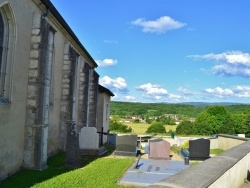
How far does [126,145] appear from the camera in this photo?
14.8 meters

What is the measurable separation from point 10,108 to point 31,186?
2.36 metres

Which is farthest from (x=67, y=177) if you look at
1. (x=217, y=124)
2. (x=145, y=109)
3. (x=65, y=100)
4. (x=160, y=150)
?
(x=145, y=109)

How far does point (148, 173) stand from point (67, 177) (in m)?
2.81

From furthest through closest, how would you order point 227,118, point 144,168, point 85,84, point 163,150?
point 227,118 → point 85,84 → point 163,150 → point 144,168

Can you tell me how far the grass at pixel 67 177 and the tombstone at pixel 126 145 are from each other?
12.3ft

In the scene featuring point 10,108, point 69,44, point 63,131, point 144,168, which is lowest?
point 144,168

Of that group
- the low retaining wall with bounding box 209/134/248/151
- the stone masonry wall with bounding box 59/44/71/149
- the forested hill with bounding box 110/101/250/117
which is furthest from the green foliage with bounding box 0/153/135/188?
the forested hill with bounding box 110/101/250/117

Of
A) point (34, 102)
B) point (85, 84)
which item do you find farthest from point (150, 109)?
point (34, 102)

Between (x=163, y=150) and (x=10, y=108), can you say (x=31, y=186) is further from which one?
(x=163, y=150)

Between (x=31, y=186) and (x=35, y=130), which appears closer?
(x=31, y=186)

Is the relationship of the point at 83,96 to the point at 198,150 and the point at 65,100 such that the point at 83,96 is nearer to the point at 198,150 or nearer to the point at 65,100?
the point at 65,100

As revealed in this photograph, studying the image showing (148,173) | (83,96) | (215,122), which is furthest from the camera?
(215,122)

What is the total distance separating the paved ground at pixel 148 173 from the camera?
8.37 meters

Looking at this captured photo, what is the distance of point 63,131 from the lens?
14.2 meters
